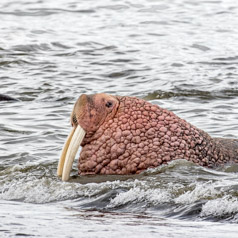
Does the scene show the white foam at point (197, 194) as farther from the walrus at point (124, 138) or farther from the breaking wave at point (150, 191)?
the walrus at point (124, 138)

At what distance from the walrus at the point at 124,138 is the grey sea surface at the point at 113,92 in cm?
12

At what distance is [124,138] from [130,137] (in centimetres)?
6

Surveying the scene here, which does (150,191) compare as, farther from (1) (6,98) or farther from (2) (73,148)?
(1) (6,98)

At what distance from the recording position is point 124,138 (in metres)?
8.20

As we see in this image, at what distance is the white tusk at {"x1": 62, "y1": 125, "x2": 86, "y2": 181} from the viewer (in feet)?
26.7

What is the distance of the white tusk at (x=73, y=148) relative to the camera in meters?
8.15

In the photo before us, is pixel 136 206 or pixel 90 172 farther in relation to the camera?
pixel 90 172

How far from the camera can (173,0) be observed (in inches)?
1036

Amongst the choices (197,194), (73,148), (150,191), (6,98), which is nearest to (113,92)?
(6,98)

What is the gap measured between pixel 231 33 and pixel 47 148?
11.2 metres

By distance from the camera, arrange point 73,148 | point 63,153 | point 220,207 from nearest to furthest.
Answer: point 220,207 < point 73,148 < point 63,153

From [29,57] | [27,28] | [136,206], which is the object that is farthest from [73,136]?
[27,28]

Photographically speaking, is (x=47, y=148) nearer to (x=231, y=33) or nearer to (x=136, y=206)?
(x=136, y=206)

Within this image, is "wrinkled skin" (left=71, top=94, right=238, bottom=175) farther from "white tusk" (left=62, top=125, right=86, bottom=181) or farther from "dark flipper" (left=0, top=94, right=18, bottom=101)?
"dark flipper" (left=0, top=94, right=18, bottom=101)
